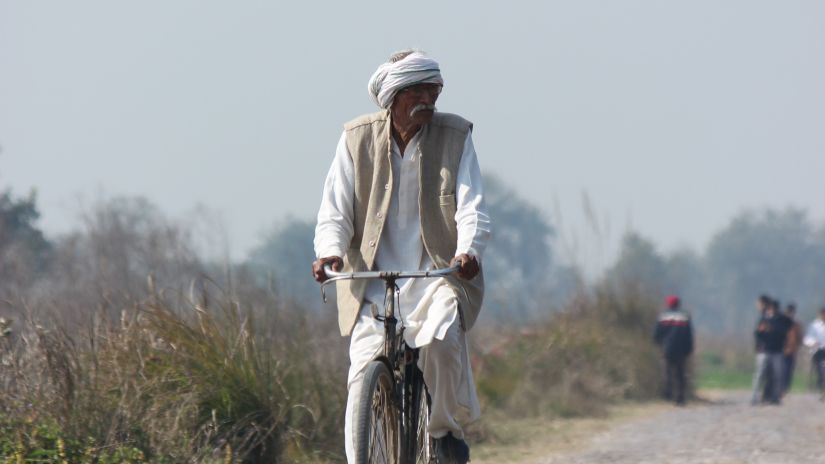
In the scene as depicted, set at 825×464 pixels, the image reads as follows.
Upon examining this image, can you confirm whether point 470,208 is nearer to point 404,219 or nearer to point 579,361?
point 404,219

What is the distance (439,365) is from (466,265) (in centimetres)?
52

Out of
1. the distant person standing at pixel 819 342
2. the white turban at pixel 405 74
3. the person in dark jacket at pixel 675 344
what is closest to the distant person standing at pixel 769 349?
the person in dark jacket at pixel 675 344

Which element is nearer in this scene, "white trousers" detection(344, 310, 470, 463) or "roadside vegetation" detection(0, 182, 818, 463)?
"white trousers" detection(344, 310, 470, 463)

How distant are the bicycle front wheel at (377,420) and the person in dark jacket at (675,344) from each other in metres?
16.7

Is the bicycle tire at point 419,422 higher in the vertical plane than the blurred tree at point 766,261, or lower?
lower

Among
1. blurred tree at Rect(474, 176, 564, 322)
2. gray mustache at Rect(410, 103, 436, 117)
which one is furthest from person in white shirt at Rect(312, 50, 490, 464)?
blurred tree at Rect(474, 176, 564, 322)

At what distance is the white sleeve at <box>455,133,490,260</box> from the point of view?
616cm

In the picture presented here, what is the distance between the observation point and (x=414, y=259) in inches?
253

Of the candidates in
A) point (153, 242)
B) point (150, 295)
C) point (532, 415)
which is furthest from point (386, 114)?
point (153, 242)

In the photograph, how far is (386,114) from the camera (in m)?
6.55

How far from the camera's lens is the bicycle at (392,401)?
18.4ft

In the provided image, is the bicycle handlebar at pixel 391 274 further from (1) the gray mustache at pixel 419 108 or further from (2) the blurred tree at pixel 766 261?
(2) the blurred tree at pixel 766 261

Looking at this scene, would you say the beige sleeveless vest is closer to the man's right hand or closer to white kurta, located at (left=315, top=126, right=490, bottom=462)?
white kurta, located at (left=315, top=126, right=490, bottom=462)

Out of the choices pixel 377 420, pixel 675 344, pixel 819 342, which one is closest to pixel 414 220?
pixel 377 420
